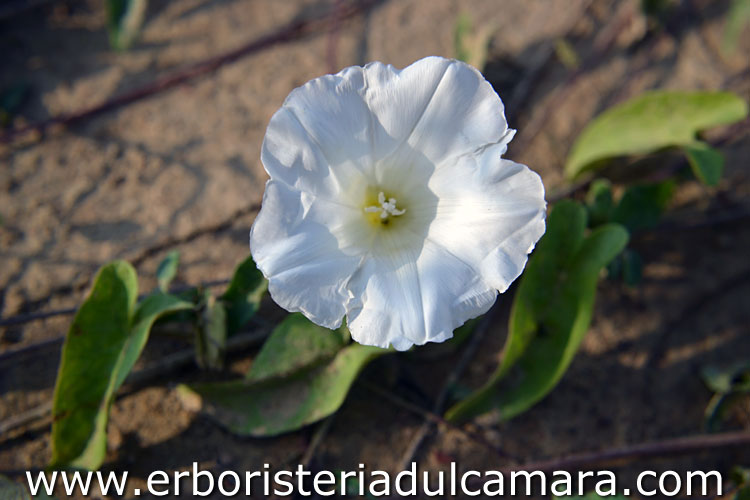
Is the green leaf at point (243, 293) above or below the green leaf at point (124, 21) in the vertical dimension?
below

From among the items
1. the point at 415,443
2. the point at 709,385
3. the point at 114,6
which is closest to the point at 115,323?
the point at 415,443

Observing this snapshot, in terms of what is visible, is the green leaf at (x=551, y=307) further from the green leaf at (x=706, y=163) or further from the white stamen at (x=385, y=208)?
the white stamen at (x=385, y=208)

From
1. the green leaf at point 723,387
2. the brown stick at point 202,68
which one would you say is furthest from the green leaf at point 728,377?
the brown stick at point 202,68

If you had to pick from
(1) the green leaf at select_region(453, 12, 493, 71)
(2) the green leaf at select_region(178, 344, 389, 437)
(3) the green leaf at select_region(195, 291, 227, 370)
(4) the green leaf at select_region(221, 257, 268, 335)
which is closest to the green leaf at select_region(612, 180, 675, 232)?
(1) the green leaf at select_region(453, 12, 493, 71)

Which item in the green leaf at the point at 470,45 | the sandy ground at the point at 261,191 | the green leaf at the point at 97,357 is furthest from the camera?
the green leaf at the point at 470,45

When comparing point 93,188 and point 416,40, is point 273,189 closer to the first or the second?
point 93,188

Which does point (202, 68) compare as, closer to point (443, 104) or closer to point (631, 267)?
point (443, 104)
